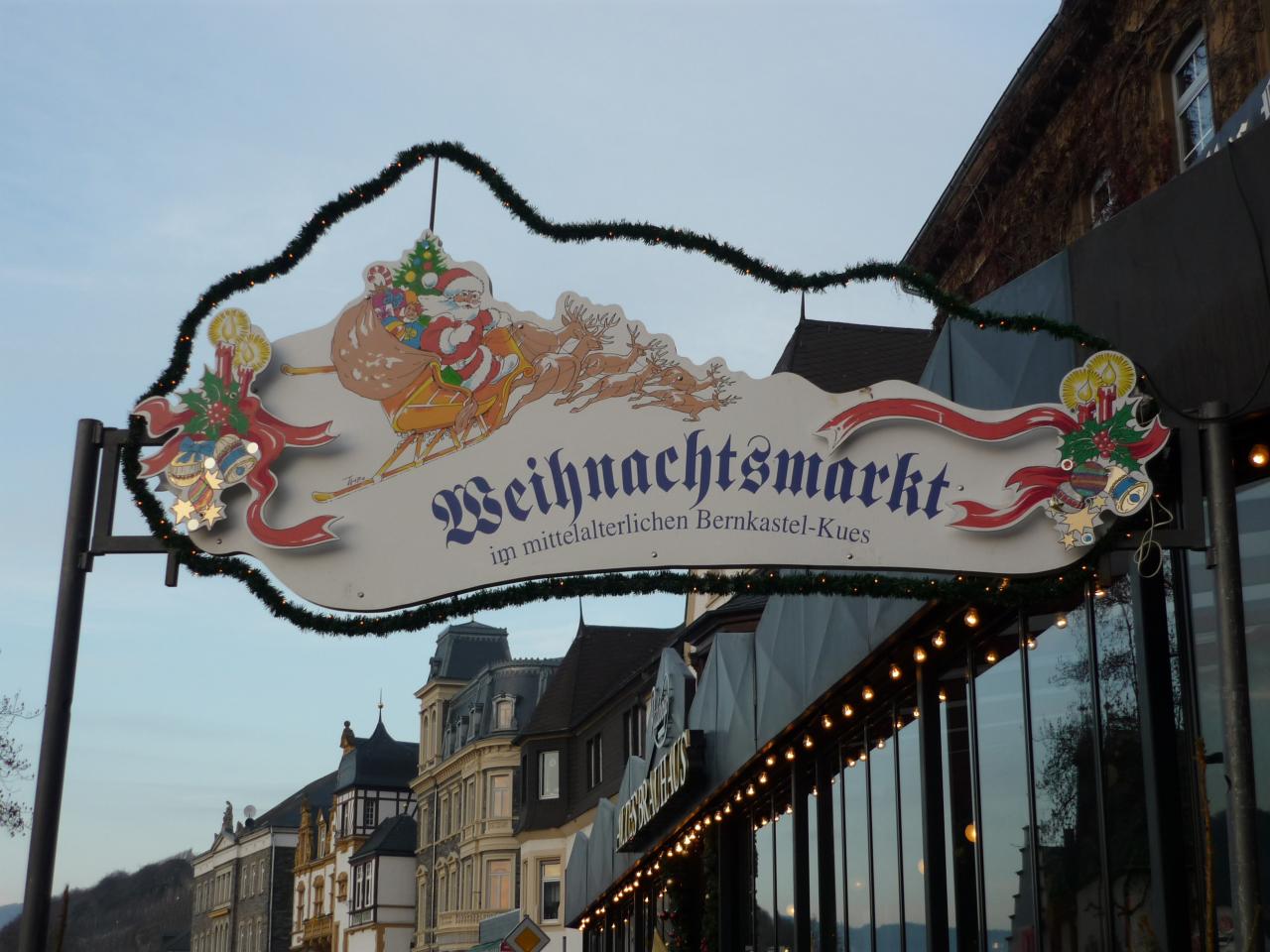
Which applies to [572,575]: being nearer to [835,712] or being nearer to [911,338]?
[835,712]

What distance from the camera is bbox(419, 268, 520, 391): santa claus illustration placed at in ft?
28.7

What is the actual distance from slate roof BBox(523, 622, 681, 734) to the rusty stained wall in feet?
116

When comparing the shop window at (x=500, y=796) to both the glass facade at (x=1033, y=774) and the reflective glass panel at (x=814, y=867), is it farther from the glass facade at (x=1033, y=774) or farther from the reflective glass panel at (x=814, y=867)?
the reflective glass panel at (x=814, y=867)

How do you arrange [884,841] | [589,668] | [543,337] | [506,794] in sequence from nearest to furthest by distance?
[543,337] → [884,841] → [589,668] → [506,794]

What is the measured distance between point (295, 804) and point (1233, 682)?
113541 mm

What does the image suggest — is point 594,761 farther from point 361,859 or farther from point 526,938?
point 526,938

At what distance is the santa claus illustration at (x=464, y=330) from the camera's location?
28.7 ft

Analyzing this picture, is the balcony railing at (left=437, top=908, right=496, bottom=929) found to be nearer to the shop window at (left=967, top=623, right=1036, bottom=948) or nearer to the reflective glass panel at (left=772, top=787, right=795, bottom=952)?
the reflective glass panel at (left=772, top=787, right=795, bottom=952)

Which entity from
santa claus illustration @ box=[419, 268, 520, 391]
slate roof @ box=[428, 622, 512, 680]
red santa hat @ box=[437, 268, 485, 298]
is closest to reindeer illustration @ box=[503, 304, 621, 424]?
santa claus illustration @ box=[419, 268, 520, 391]

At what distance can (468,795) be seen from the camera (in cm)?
7212

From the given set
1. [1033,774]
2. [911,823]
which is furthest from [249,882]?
[1033,774]

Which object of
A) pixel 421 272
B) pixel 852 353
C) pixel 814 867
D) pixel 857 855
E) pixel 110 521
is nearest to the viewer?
pixel 110 521

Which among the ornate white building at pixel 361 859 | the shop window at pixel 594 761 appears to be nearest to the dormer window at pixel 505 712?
the ornate white building at pixel 361 859

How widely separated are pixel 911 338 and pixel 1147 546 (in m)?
24.1
